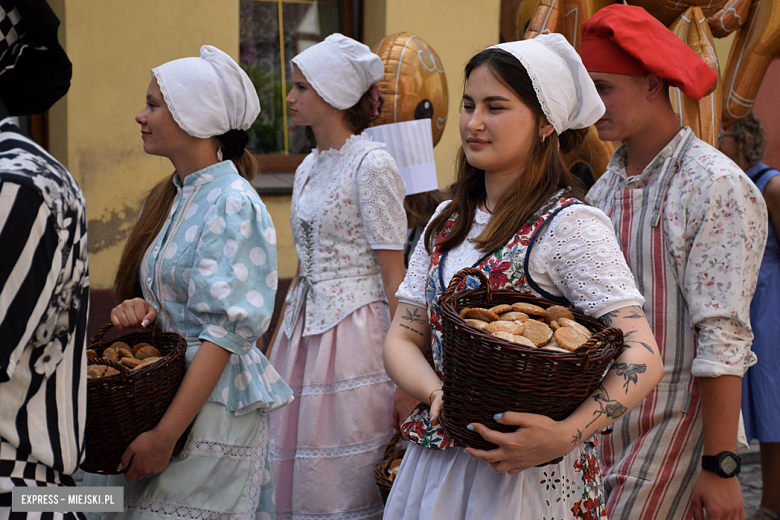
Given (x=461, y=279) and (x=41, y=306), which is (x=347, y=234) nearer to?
(x=461, y=279)

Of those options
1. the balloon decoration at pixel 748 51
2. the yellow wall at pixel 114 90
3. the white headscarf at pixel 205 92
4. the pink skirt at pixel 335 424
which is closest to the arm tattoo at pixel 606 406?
the white headscarf at pixel 205 92

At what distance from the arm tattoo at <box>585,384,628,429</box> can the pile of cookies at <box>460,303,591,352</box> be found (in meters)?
0.13

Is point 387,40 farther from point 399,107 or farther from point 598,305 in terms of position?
point 598,305

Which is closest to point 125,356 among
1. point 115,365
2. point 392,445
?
point 115,365

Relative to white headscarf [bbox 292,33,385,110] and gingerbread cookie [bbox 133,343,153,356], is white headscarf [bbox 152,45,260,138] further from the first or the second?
white headscarf [bbox 292,33,385,110]

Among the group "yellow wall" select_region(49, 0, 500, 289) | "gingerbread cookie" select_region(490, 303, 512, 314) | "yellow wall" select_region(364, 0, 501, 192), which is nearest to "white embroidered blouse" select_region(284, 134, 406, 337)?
"gingerbread cookie" select_region(490, 303, 512, 314)

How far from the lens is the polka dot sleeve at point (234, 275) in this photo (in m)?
1.90

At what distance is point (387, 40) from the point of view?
4.09 meters

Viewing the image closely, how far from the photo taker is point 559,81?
1.71m

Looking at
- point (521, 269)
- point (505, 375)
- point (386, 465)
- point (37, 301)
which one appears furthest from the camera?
point (386, 465)

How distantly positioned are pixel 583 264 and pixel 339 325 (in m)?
1.59

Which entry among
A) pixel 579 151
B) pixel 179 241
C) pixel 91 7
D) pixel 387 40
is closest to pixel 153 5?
pixel 91 7

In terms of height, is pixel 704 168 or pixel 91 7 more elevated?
pixel 91 7

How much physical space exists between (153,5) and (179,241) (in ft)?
11.5
